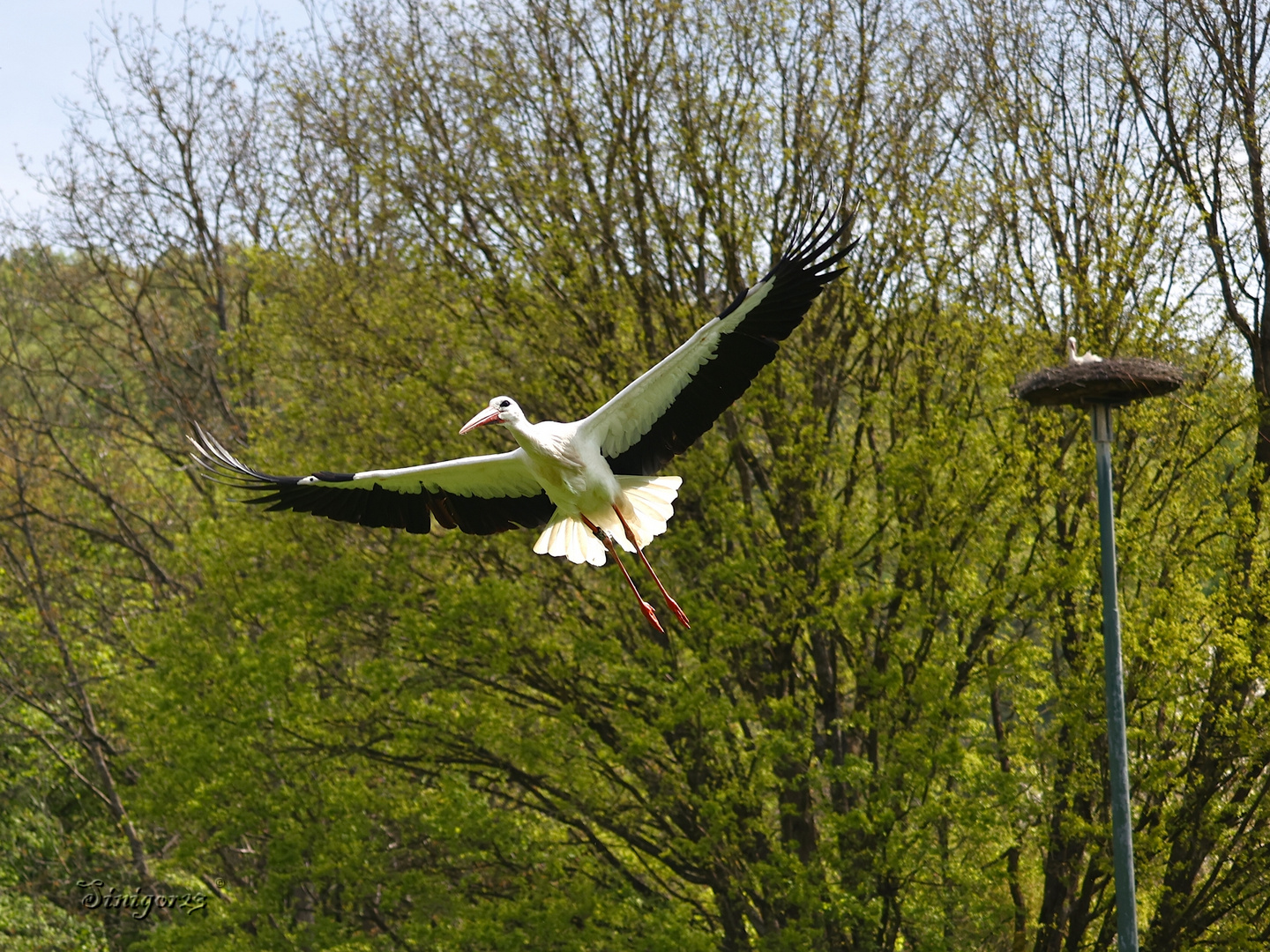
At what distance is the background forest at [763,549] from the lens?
1241 cm

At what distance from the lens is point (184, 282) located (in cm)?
2600

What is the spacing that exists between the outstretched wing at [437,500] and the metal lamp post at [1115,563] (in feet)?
12.3

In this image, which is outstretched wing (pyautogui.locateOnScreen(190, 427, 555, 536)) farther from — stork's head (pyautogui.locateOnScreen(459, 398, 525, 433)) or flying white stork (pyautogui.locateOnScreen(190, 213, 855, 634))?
stork's head (pyautogui.locateOnScreen(459, 398, 525, 433))

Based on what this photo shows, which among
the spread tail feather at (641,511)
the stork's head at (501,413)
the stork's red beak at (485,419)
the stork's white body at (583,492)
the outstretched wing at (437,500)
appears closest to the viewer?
the stork's red beak at (485,419)

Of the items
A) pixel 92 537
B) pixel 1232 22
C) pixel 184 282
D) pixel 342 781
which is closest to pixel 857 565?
pixel 342 781

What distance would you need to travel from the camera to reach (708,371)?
8.07 m

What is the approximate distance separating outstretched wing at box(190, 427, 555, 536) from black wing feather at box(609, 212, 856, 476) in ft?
2.83

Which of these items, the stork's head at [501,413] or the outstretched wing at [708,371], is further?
the stork's head at [501,413]

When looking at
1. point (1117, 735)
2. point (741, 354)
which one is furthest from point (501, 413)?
point (1117, 735)

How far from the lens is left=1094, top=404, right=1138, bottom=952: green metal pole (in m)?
9.96

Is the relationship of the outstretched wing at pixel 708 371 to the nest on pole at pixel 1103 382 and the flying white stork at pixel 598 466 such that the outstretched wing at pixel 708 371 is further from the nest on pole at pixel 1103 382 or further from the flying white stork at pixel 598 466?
the nest on pole at pixel 1103 382

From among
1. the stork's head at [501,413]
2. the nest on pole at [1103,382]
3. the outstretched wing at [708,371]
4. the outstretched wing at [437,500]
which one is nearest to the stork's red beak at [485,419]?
the stork's head at [501,413]

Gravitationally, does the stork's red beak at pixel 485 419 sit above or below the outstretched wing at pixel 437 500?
above

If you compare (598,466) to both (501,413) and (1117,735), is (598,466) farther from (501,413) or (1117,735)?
(1117,735)
